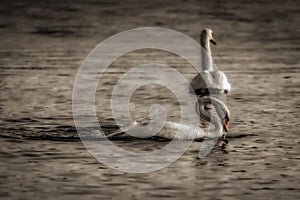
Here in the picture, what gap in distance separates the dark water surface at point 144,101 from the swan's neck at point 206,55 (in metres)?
0.44

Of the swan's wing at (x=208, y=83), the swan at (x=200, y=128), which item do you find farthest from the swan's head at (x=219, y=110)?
the swan's wing at (x=208, y=83)

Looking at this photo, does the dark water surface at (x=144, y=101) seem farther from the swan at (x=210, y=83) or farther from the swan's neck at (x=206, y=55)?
the swan's neck at (x=206, y=55)

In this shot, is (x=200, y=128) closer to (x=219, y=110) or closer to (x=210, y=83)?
(x=219, y=110)

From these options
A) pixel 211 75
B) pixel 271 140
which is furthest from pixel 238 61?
pixel 271 140

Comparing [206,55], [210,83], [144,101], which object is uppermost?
[206,55]

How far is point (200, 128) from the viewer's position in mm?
13070

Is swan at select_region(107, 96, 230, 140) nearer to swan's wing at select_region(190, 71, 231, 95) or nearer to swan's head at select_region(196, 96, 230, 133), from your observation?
swan's head at select_region(196, 96, 230, 133)

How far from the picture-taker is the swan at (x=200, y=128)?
12.7m

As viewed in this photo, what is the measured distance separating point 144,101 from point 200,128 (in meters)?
3.09

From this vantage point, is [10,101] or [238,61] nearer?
[10,101]

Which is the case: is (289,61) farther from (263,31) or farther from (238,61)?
(263,31)

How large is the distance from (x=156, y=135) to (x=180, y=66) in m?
7.15

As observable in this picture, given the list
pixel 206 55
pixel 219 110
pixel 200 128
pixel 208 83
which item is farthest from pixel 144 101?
pixel 206 55

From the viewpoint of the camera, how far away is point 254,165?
11.5 meters
